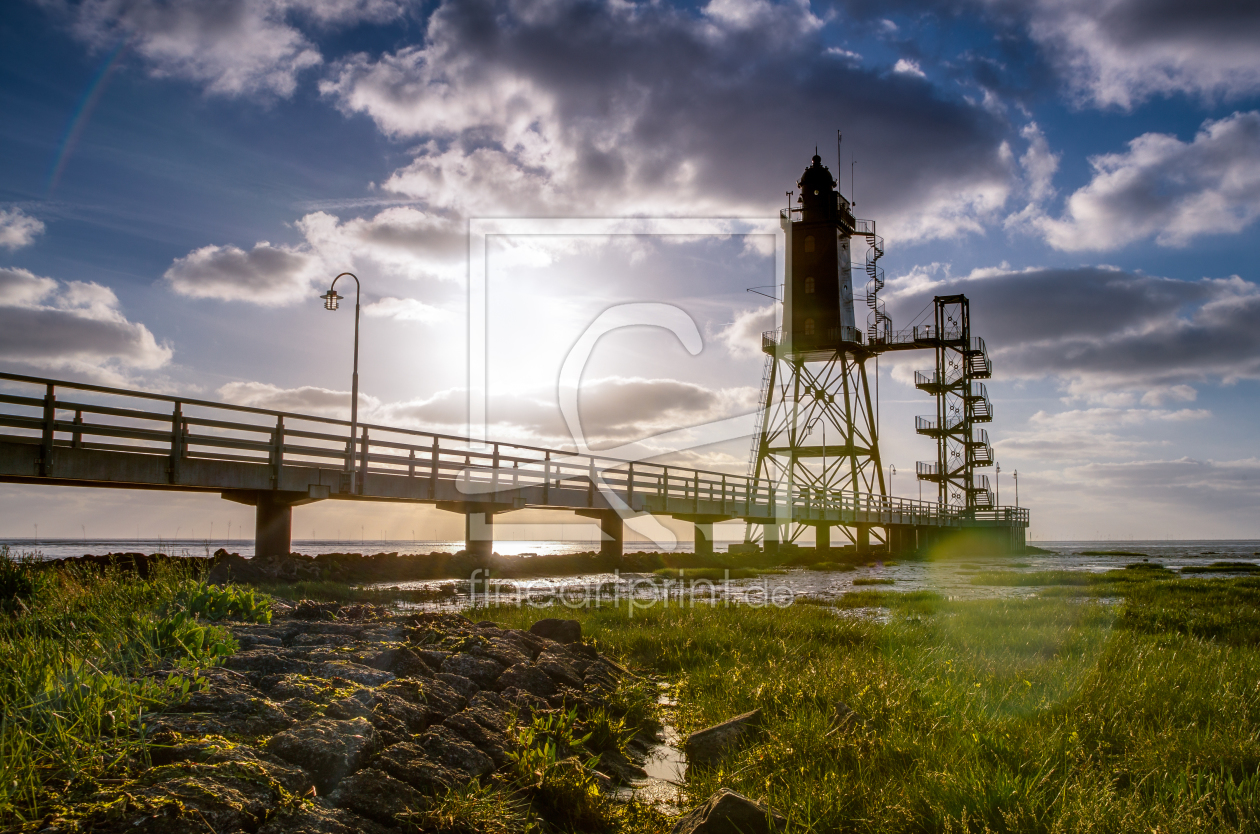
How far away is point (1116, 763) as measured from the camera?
14.3 feet

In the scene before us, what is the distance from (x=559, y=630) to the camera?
8172 millimetres

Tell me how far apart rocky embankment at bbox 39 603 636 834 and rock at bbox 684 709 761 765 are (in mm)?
446

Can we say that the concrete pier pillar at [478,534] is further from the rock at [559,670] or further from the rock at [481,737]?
the rock at [481,737]

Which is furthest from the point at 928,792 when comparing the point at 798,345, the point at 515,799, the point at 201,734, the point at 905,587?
the point at 798,345

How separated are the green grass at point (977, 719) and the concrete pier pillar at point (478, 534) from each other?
40.3ft

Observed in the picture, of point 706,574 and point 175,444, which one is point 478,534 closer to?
point 706,574

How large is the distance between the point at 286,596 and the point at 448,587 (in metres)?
3.73

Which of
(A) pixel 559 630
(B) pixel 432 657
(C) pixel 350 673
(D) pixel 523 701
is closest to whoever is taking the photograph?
(C) pixel 350 673

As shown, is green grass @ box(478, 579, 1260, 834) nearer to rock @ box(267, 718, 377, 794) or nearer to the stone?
the stone

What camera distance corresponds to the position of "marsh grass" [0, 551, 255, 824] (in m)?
3.08

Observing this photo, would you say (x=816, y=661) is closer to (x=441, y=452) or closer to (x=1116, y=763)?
(x=1116, y=763)

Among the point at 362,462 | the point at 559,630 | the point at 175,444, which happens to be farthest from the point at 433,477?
the point at 559,630

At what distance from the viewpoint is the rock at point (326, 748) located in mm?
3682

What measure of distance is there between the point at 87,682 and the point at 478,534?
18.9m
